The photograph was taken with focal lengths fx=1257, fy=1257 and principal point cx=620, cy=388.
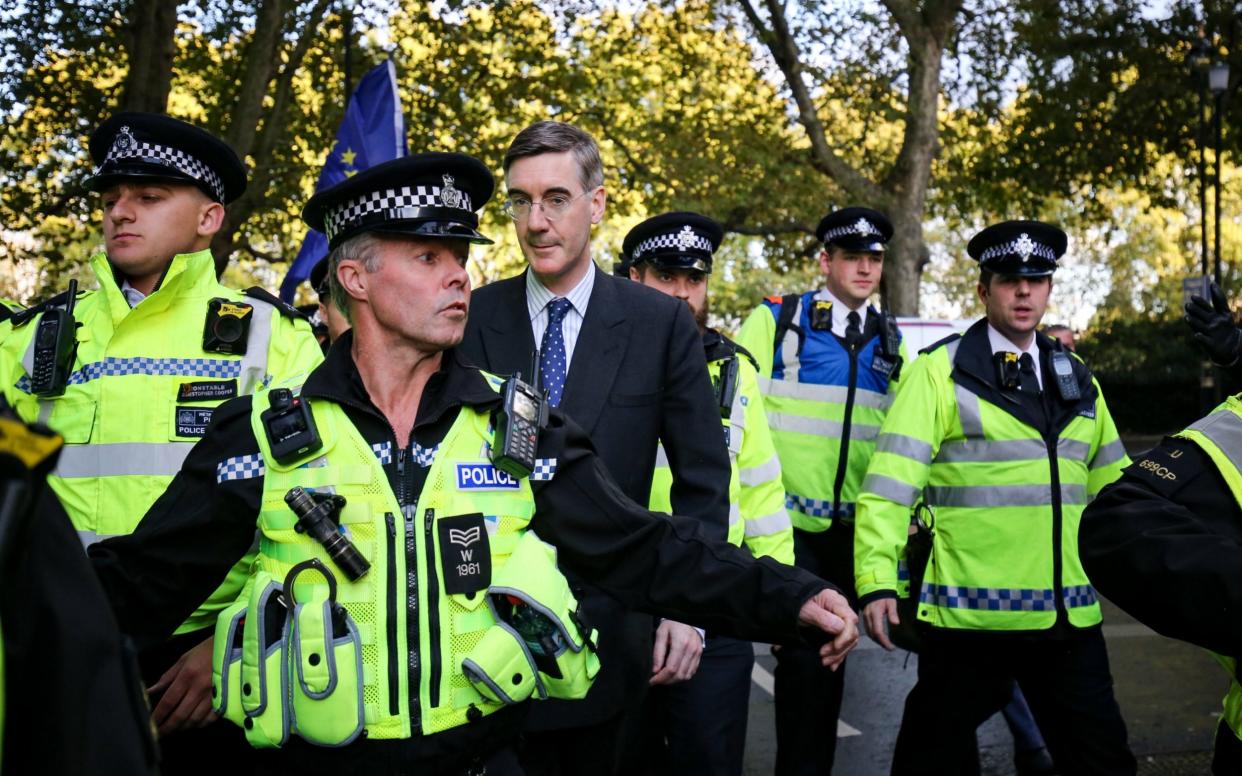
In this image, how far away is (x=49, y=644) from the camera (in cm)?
122

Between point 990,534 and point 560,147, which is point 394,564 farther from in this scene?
point 990,534

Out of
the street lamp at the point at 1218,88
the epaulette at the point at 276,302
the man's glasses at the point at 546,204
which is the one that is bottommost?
the epaulette at the point at 276,302

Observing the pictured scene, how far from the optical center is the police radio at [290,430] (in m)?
2.48

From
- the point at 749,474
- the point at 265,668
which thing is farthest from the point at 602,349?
the point at 265,668

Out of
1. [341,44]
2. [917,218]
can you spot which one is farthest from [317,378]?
[917,218]

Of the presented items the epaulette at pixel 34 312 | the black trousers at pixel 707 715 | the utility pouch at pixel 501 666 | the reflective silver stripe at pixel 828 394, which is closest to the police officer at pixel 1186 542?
the utility pouch at pixel 501 666

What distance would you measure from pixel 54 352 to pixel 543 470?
A: 1.70 meters

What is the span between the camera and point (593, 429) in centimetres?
366

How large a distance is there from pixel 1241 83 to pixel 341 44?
1472cm

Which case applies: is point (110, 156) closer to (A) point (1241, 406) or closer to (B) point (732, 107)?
(A) point (1241, 406)

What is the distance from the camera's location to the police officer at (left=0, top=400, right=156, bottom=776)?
1.18 metres

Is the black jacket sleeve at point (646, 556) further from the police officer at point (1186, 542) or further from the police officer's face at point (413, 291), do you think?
the police officer at point (1186, 542)

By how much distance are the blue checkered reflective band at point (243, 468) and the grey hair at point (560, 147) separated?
1564mm

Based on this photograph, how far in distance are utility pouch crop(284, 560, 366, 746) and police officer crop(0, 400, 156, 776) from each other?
1066mm
